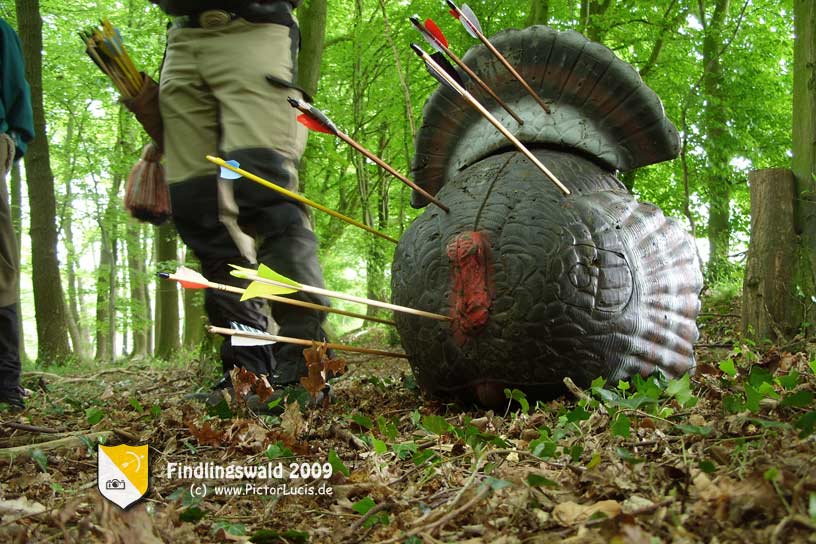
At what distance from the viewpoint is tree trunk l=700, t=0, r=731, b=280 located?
784cm

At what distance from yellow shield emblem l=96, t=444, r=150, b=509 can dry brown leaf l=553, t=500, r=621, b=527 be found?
887 mm

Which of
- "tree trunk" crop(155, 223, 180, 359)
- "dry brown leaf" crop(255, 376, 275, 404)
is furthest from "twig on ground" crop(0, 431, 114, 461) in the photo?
"tree trunk" crop(155, 223, 180, 359)

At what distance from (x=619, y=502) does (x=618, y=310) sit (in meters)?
1.14

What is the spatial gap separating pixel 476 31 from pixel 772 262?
110 inches

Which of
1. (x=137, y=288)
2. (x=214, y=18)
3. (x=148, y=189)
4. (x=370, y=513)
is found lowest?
(x=137, y=288)

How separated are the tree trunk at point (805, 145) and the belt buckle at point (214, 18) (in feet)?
11.2

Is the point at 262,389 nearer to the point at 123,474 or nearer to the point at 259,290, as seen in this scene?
the point at 259,290

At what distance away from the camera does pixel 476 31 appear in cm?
256

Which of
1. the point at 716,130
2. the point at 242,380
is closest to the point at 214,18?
the point at 242,380

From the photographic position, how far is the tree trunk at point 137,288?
51.7ft

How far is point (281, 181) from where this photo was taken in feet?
10.6

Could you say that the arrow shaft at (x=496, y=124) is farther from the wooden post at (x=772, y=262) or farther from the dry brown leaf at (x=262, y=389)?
the wooden post at (x=772, y=262)

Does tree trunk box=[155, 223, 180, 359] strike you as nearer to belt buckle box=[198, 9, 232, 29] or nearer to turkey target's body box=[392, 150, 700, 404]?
belt buckle box=[198, 9, 232, 29]

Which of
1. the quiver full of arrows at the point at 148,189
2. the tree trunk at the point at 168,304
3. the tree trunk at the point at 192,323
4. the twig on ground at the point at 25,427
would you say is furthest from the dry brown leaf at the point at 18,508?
the tree trunk at the point at 168,304
